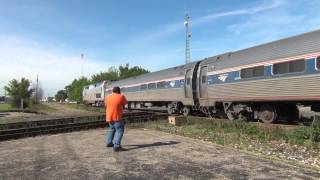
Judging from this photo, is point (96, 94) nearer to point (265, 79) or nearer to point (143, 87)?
point (143, 87)

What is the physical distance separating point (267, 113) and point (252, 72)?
1.87 metres

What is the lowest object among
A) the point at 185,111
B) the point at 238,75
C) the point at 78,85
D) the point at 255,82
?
the point at 185,111

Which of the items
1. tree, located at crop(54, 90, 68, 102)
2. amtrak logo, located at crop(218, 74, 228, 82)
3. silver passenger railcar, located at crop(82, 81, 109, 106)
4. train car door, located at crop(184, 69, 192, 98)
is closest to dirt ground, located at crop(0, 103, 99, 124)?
train car door, located at crop(184, 69, 192, 98)

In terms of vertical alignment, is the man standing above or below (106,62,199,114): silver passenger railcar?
below

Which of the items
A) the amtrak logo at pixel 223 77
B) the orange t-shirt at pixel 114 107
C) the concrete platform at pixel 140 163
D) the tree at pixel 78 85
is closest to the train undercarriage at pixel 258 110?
the amtrak logo at pixel 223 77

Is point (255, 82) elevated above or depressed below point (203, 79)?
below

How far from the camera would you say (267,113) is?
674 inches

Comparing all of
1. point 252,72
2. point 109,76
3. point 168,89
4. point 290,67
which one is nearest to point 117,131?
point 290,67

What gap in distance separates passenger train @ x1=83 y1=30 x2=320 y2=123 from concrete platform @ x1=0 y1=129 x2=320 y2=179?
511cm

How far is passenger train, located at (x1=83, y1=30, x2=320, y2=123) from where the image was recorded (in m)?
14.2

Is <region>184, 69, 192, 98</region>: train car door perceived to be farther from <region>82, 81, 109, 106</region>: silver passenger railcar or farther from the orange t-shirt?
<region>82, 81, 109, 106</region>: silver passenger railcar

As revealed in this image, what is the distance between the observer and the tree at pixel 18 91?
201 ft

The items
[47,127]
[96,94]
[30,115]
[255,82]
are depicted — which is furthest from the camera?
[96,94]

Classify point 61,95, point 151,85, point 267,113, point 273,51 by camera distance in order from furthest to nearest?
1. point 61,95
2. point 151,85
3. point 267,113
4. point 273,51
